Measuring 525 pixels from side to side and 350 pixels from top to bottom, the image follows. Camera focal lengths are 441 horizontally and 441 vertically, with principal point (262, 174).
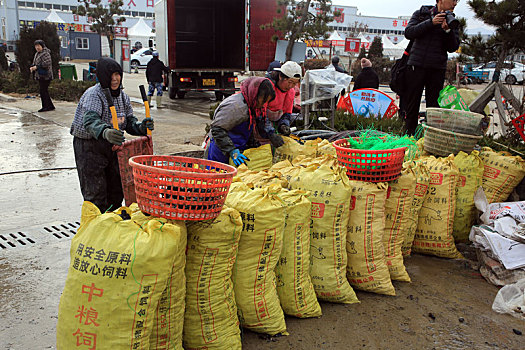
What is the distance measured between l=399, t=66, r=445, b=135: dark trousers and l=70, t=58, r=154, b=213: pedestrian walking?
310 centimetres

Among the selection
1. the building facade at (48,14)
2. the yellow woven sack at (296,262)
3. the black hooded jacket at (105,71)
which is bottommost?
the yellow woven sack at (296,262)

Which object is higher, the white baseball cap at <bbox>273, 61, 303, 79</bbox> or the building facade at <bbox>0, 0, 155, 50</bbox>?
the building facade at <bbox>0, 0, 155, 50</bbox>

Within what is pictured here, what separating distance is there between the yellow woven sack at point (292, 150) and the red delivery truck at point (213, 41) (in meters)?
9.70

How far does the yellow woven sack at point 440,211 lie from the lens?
3.44 metres

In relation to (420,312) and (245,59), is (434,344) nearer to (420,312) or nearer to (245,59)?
(420,312)

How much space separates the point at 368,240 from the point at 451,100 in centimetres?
293

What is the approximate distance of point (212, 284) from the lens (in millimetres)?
2111

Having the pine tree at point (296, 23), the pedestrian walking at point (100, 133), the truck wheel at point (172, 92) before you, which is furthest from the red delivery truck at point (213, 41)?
the pedestrian walking at point (100, 133)

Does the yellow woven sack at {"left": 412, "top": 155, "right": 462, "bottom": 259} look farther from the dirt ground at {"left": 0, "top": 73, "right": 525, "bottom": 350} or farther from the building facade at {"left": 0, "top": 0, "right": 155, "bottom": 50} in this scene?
the building facade at {"left": 0, "top": 0, "right": 155, "bottom": 50}

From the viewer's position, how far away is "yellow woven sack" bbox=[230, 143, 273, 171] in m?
3.38

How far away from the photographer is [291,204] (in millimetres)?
2406

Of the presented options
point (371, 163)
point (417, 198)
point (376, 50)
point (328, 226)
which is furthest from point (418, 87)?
point (376, 50)

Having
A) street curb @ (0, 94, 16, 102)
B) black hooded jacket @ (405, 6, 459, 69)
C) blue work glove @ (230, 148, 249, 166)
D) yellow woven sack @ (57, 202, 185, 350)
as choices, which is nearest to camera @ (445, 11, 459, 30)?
black hooded jacket @ (405, 6, 459, 69)

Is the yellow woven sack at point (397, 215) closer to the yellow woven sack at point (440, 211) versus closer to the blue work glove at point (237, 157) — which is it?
the yellow woven sack at point (440, 211)
